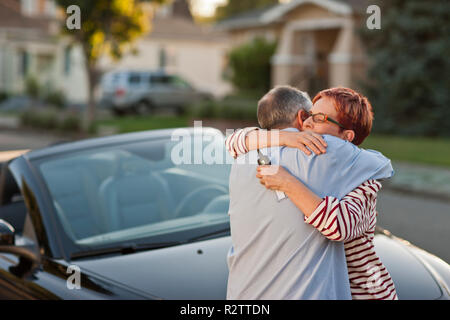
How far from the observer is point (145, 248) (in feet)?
10.2

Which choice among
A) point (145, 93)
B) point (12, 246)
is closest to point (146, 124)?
point (145, 93)

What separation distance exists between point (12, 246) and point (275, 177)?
1.87m

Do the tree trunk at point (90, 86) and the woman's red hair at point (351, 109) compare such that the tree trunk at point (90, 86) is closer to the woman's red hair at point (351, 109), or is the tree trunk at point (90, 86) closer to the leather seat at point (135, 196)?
the leather seat at point (135, 196)

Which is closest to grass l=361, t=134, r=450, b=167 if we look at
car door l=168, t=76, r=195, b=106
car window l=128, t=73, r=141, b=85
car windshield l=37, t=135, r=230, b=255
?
car windshield l=37, t=135, r=230, b=255

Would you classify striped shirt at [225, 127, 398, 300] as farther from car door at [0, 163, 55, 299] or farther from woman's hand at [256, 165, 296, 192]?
car door at [0, 163, 55, 299]

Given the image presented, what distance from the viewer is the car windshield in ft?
11.2

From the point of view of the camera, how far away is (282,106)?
2053 millimetres

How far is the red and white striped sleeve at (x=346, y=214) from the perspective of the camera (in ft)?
5.98

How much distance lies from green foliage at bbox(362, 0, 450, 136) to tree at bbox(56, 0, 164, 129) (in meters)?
7.21
